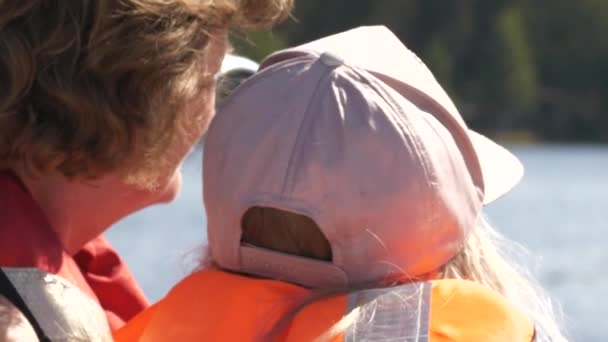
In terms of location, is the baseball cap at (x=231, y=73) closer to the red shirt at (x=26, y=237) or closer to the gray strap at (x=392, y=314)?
the red shirt at (x=26, y=237)

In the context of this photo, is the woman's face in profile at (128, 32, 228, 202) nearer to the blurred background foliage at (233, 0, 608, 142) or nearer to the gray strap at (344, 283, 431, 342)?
→ the gray strap at (344, 283, 431, 342)

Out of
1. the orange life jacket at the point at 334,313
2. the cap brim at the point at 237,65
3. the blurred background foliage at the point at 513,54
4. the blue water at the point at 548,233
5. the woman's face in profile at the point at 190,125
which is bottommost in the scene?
the blurred background foliage at the point at 513,54

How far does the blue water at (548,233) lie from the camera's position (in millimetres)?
7958

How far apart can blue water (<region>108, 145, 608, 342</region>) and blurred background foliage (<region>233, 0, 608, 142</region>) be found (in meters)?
3.29

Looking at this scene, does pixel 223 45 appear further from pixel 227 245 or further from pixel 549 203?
pixel 549 203

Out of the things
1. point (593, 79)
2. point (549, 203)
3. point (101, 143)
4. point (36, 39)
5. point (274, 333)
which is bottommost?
point (593, 79)

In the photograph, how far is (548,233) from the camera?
41.2 ft

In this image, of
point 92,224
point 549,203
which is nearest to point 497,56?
point 549,203

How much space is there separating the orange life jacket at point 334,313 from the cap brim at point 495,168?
129 millimetres

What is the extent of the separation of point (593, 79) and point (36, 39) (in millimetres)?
27802

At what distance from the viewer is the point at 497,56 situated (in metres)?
25.6

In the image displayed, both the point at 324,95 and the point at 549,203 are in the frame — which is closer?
the point at 324,95

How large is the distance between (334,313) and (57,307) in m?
0.29

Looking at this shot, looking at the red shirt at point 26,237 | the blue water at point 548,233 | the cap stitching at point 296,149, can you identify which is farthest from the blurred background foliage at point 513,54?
the cap stitching at point 296,149
